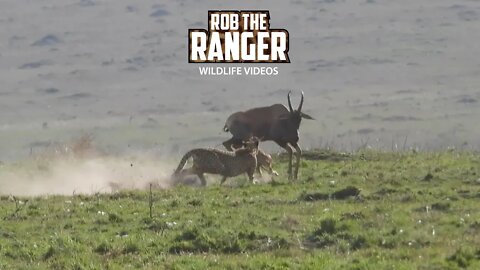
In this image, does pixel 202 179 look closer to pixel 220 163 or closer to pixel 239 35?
pixel 220 163

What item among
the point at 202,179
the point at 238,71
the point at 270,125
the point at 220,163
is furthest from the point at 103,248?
the point at 238,71

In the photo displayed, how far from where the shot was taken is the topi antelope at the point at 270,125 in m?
26.1

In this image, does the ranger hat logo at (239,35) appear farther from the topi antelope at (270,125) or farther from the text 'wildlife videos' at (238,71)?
the text 'wildlife videos' at (238,71)

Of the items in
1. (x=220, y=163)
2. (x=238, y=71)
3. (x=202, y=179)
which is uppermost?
(x=220, y=163)

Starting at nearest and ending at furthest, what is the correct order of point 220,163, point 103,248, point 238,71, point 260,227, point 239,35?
1. point 103,248
2. point 260,227
3. point 220,163
4. point 239,35
5. point 238,71

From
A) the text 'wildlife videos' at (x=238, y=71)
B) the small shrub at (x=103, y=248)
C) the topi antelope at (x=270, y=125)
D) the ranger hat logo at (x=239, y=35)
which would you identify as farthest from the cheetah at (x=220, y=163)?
the text 'wildlife videos' at (x=238, y=71)

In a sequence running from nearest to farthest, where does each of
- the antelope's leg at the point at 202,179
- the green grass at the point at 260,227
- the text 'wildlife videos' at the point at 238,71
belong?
1. the green grass at the point at 260,227
2. the antelope's leg at the point at 202,179
3. the text 'wildlife videos' at the point at 238,71

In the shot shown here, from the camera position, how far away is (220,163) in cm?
2377

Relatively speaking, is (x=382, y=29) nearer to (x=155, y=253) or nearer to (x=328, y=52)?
(x=328, y=52)

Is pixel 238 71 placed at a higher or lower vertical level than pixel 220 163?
lower

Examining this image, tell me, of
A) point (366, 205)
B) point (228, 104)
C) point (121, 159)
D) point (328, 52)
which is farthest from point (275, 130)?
point (328, 52)

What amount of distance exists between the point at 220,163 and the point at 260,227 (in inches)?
290

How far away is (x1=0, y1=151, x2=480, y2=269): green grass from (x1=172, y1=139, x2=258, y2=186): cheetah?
4.04 feet

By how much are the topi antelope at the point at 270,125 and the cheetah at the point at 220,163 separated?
70.0 inches
